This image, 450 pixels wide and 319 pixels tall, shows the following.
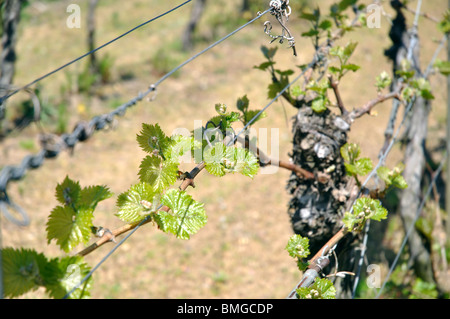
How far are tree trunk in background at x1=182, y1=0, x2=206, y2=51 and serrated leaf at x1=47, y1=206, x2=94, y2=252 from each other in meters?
6.50

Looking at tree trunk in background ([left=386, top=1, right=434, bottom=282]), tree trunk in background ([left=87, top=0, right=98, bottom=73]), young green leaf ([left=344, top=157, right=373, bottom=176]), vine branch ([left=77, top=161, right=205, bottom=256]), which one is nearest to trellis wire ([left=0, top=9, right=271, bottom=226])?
vine branch ([left=77, top=161, right=205, bottom=256])

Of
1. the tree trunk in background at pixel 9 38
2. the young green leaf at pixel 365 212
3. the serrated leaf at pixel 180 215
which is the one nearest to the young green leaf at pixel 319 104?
the young green leaf at pixel 365 212

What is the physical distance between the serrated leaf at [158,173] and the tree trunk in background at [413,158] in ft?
7.94

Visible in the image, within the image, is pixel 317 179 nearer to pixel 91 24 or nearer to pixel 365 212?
pixel 365 212

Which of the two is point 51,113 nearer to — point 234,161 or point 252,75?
point 252,75

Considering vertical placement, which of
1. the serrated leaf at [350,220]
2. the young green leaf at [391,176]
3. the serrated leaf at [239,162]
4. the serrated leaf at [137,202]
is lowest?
the serrated leaf at [137,202]

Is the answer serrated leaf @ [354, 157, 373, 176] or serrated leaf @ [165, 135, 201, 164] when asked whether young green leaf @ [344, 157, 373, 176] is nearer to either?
serrated leaf @ [354, 157, 373, 176]

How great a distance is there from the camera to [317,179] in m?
1.88

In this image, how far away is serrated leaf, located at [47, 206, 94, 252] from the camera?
40.6 inches

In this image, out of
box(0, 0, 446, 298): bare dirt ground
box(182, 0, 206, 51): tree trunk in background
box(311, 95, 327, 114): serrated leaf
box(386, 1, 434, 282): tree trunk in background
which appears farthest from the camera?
box(182, 0, 206, 51): tree trunk in background

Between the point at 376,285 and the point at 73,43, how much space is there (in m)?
6.90

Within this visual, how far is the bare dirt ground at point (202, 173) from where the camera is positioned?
3373 millimetres

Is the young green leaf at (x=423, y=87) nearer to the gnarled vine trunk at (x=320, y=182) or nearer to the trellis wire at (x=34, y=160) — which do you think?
the gnarled vine trunk at (x=320, y=182)
